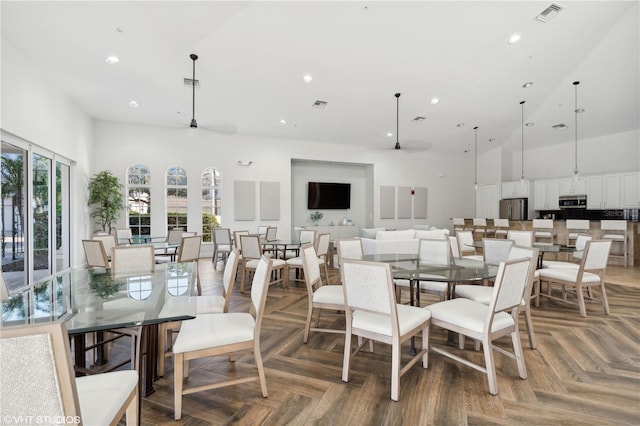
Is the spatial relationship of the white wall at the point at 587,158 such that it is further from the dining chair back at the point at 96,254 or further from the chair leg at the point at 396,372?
the dining chair back at the point at 96,254

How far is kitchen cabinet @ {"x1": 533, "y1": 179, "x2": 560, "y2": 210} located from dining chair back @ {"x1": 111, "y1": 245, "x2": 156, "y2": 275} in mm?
11129

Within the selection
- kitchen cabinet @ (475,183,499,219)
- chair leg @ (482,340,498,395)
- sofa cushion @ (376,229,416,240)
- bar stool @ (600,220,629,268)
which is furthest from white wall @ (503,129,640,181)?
chair leg @ (482,340,498,395)

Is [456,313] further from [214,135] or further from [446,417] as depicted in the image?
[214,135]

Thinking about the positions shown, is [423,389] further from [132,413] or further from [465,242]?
[465,242]

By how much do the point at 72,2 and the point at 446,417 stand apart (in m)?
5.20

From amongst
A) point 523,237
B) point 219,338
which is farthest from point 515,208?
point 219,338

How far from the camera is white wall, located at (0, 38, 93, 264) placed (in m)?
3.76

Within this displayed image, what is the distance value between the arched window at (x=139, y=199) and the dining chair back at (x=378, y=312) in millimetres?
7202

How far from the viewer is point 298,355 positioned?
263 cm

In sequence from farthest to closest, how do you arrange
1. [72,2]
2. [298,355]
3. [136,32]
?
1. [136,32]
2. [72,2]
3. [298,355]

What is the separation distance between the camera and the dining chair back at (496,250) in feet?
12.0

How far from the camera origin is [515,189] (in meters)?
10.2

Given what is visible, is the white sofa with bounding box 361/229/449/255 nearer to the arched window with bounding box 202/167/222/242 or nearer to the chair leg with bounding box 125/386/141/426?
the chair leg with bounding box 125/386/141/426

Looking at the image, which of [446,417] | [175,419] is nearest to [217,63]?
[175,419]
